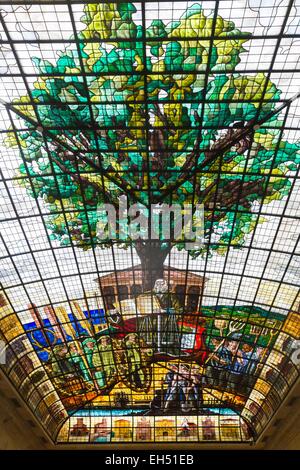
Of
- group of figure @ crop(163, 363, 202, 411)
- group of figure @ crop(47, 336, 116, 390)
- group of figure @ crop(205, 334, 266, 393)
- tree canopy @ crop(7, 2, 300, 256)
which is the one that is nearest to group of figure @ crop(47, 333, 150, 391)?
group of figure @ crop(47, 336, 116, 390)

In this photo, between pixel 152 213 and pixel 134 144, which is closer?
pixel 134 144

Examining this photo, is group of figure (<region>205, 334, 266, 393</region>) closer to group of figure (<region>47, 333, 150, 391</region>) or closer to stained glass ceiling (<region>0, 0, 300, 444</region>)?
stained glass ceiling (<region>0, 0, 300, 444</region>)

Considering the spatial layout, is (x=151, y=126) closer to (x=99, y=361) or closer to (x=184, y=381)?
(x=99, y=361)

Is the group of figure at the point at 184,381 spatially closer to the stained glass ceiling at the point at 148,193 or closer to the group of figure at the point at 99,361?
the stained glass ceiling at the point at 148,193

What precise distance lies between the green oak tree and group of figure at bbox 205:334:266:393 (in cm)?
1339

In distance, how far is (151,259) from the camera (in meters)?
33.9

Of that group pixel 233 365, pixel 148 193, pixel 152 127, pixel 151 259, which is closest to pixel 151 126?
pixel 152 127

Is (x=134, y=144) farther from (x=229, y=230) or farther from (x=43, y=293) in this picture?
(x=43, y=293)

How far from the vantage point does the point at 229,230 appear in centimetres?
3131

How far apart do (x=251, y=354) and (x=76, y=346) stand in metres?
14.7

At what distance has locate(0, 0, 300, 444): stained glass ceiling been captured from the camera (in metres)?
20.7
